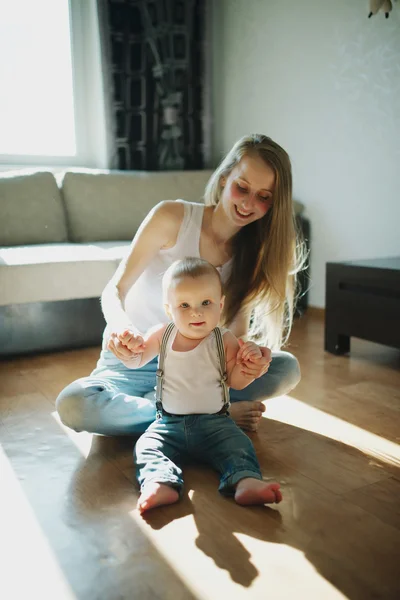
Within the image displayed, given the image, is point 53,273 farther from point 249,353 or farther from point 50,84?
point 50,84

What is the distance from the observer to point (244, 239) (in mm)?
1483

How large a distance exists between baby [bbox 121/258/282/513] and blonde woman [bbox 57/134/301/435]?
0.35 ft

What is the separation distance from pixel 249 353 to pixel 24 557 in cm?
56

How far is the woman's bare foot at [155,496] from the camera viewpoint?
3.40 ft

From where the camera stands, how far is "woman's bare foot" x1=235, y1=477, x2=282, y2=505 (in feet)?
3.44

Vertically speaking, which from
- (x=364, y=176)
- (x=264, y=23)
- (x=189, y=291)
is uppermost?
(x=264, y=23)

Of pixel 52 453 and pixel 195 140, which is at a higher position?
pixel 195 140

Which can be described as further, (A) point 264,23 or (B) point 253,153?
(A) point 264,23

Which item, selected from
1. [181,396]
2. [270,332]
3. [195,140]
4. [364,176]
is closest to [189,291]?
[181,396]

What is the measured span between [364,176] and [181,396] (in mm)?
1875

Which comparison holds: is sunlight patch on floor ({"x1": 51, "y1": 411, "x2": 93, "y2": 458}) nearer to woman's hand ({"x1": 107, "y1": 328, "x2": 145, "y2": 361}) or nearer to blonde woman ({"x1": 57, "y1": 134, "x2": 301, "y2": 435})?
blonde woman ({"x1": 57, "y1": 134, "x2": 301, "y2": 435})

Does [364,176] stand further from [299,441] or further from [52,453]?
[52,453]

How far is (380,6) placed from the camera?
7.97ft

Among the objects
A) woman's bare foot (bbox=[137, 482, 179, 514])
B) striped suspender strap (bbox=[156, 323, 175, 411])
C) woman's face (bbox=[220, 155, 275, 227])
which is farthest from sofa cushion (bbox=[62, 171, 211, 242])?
woman's bare foot (bbox=[137, 482, 179, 514])
